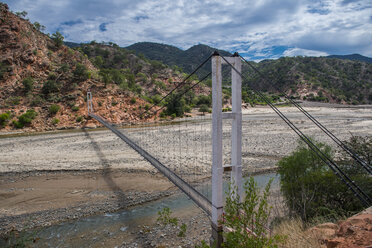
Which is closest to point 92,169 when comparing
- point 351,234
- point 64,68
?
point 351,234

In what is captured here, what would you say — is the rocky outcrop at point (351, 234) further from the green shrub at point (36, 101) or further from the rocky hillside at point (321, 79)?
the rocky hillside at point (321, 79)

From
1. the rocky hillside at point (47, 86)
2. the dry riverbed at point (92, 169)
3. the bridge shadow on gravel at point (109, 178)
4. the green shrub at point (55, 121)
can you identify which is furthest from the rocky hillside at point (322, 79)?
the bridge shadow on gravel at point (109, 178)

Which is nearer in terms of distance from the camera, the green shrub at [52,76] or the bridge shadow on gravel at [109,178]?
the bridge shadow on gravel at [109,178]

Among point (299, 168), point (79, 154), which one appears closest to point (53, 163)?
point (79, 154)

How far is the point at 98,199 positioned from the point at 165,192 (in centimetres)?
181

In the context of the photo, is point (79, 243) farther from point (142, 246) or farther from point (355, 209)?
point (355, 209)

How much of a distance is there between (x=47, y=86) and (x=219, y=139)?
23.2 metres

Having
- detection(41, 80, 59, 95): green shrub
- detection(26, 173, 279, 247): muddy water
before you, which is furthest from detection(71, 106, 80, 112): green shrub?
detection(26, 173, 279, 247): muddy water

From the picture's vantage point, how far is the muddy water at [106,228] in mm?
4797

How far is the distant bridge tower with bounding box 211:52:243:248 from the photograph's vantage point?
3.27 meters

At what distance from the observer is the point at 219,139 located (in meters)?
3.30

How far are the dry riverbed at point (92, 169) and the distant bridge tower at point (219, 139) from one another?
175 centimetres

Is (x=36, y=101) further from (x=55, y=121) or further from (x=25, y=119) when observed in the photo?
(x=55, y=121)

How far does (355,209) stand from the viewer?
4.20m
